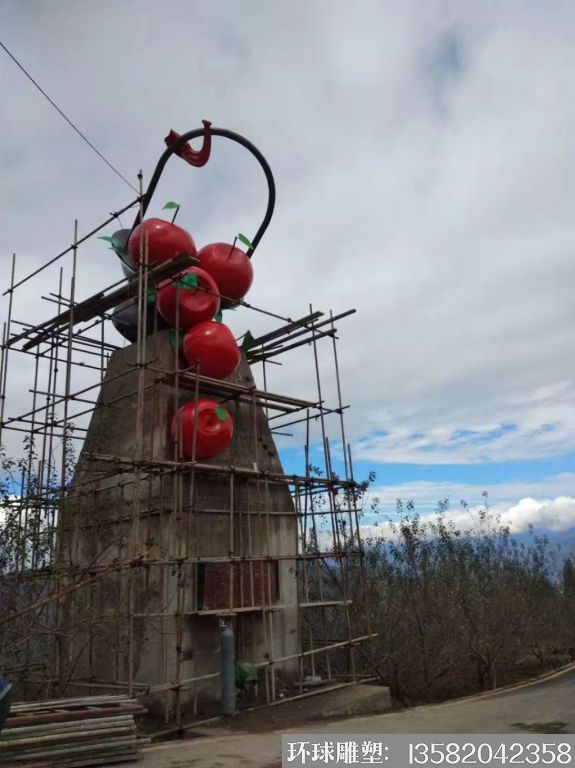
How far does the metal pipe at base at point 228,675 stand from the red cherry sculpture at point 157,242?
20.5 feet

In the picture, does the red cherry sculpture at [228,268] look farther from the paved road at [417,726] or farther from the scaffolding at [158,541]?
the paved road at [417,726]

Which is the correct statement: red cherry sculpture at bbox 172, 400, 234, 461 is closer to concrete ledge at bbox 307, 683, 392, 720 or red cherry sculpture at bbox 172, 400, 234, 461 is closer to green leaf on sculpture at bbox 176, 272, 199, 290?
green leaf on sculpture at bbox 176, 272, 199, 290

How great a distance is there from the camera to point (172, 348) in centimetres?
1191

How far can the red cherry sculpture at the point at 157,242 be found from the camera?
11766 millimetres

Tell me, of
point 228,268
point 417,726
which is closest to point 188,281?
point 228,268

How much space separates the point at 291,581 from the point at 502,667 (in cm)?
768

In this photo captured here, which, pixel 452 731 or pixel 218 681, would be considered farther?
pixel 218 681

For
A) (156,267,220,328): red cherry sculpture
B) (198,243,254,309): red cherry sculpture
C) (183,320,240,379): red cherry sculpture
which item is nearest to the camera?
(183,320,240,379): red cherry sculpture

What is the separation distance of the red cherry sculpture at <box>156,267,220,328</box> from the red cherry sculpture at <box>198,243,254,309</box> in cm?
65

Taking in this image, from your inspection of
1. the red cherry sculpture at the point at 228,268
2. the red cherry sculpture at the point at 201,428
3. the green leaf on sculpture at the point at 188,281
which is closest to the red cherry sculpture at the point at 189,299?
the green leaf on sculpture at the point at 188,281

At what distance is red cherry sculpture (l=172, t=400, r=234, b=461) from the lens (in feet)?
35.6

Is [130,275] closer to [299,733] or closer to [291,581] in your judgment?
[291,581]

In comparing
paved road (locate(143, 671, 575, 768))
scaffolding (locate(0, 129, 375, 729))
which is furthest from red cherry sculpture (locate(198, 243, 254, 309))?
paved road (locate(143, 671, 575, 768))

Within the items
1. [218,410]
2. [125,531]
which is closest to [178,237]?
[218,410]
